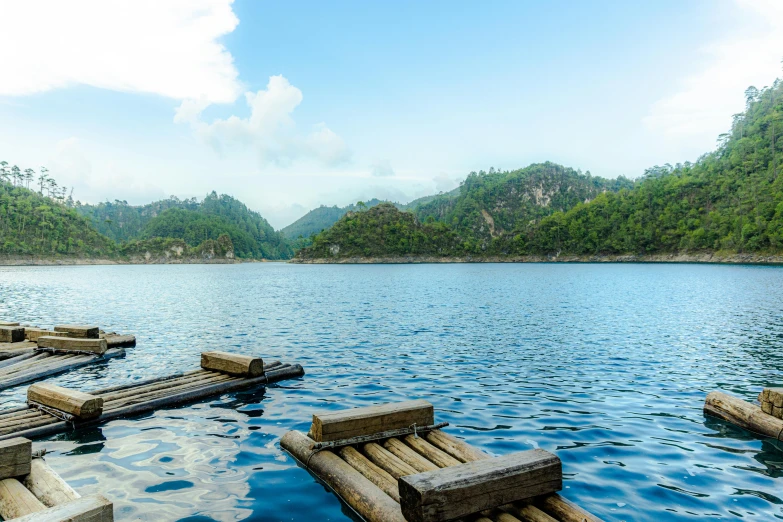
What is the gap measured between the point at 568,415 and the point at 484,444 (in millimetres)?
→ 3398

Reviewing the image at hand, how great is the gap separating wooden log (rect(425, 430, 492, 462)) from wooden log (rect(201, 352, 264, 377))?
7.82 meters

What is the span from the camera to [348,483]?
276 inches

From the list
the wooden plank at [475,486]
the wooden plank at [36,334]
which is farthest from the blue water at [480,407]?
the wooden plank at [36,334]

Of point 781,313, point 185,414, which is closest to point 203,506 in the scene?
point 185,414

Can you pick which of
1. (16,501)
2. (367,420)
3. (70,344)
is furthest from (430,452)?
(70,344)

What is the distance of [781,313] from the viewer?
35.2 metres

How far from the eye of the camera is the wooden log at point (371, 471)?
6588mm

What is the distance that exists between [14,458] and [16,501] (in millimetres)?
851

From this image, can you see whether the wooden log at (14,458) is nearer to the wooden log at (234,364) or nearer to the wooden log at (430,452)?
the wooden log at (430,452)

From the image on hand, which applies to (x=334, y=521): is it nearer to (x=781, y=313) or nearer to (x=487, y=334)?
(x=487, y=334)

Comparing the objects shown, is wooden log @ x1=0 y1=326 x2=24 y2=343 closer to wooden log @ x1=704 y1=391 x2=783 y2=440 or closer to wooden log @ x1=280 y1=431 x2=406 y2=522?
wooden log @ x1=280 y1=431 x2=406 y2=522

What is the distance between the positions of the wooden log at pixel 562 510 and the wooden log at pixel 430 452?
1583 mm

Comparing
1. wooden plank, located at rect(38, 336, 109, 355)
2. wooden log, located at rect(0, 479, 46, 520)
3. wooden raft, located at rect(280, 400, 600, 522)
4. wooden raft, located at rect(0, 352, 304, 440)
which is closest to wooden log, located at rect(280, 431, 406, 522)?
wooden raft, located at rect(280, 400, 600, 522)

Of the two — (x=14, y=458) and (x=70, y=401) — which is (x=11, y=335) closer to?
(x=70, y=401)
